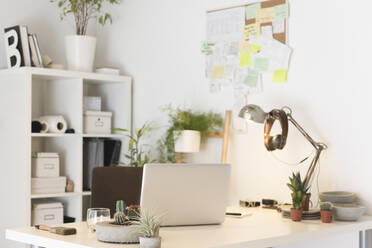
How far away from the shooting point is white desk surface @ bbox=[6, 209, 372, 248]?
204 cm

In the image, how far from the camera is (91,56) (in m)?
4.05

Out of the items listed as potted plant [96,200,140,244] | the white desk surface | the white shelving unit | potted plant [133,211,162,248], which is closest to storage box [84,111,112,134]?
the white shelving unit

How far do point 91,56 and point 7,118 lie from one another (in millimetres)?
723

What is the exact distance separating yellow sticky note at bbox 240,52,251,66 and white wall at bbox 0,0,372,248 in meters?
0.19

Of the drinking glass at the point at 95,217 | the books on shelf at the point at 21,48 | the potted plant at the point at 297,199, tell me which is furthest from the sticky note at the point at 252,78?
the drinking glass at the point at 95,217

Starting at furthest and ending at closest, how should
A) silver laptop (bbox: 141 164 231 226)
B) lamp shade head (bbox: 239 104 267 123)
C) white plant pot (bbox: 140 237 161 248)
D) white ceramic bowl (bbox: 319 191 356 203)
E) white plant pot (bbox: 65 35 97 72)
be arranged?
white plant pot (bbox: 65 35 97 72), lamp shade head (bbox: 239 104 267 123), white ceramic bowl (bbox: 319 191 356 203), silver laptop (bbox: 141 164 231 226), white plant pot (bbox: 140 237 161 248)

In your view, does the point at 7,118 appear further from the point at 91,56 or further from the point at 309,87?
the point at 309,87

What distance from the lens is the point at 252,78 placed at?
3416mm

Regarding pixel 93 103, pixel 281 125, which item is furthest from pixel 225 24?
pixel 93 103

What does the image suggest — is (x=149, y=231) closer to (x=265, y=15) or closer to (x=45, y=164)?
(x=265, y=15)

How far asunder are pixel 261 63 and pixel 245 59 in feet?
0.40

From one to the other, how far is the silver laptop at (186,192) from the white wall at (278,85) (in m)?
0.84

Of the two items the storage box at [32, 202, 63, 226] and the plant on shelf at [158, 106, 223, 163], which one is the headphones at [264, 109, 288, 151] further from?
the storage box at [32, 202, 63, 226]

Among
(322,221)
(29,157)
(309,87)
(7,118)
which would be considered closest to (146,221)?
(322,221)
